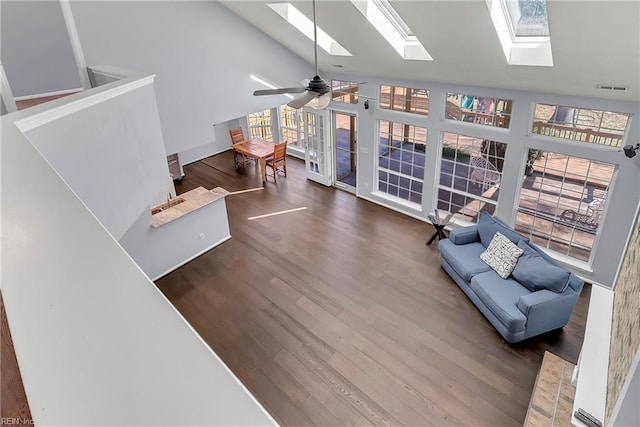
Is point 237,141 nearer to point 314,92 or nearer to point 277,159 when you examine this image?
point 277,159

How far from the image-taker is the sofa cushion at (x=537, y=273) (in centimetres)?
460

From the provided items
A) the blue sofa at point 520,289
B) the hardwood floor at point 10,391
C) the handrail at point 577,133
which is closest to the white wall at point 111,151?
the hardwood floor at point 10,391

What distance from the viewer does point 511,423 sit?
388 centimetres

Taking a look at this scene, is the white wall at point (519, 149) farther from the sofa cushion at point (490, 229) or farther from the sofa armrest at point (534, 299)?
the sofa armrest at point (534, 299)

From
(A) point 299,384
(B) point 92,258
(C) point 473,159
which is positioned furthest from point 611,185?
(B) point 92,258

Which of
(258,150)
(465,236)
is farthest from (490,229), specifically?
(258,150)

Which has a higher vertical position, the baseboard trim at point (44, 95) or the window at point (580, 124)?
the baseboard trim at point (44, 95)

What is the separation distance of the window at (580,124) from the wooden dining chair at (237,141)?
7.01 meters

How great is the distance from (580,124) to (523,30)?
5.88 feet

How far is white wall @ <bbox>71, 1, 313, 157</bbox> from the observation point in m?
5.02

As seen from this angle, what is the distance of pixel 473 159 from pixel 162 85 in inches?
206

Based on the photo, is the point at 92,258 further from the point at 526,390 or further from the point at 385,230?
the point at 385,230

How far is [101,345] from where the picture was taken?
66 centimetres

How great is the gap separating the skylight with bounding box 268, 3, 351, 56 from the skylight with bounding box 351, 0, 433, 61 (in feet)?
3.67
